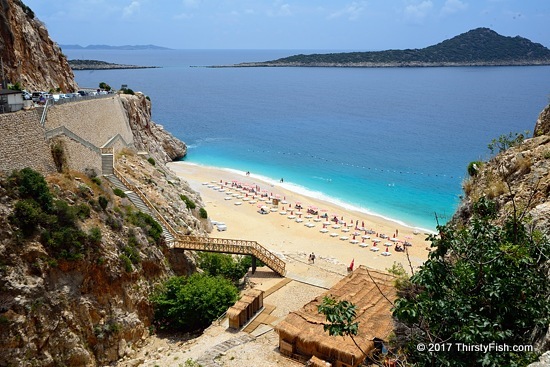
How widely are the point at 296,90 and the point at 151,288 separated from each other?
147m

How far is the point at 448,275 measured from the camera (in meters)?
10.3

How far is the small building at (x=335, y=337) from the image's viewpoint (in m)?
17.8

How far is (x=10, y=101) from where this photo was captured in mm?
24453

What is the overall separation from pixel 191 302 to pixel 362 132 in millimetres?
77459

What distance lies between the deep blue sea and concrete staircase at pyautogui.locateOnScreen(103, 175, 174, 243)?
1988 centimetres

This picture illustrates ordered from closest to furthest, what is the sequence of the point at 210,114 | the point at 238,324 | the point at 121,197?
the point at 238,324, the point at 121,197, the point at 210,114

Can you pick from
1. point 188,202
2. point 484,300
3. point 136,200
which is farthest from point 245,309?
point 188,202

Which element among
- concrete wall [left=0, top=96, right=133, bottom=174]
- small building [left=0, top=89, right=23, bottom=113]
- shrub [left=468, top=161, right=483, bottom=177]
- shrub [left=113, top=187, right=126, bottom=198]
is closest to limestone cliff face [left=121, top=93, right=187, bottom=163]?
concrete wall [left=0, top=96, right=133, bottom=174]

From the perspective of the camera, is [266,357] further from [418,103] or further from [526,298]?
[418,103]

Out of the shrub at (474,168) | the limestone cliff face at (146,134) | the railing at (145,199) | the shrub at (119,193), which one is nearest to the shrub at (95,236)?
the shrub at (119,193)

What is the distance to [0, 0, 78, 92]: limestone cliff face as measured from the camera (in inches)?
1566

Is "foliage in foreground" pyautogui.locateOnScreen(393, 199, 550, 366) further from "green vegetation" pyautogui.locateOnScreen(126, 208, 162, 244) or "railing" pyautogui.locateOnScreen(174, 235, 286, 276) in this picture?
"green vegetation" pyautogui.locateOnScreen(126, 208, 162, 244)

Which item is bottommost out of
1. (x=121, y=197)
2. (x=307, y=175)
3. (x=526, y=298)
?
(x=307, y=175)

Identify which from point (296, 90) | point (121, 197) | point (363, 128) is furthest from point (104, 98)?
point (296, 90)
